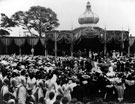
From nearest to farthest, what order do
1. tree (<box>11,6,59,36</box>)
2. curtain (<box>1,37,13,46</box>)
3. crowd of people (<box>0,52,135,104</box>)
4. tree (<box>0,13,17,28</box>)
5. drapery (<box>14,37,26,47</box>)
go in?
crowd of people (<box>0,52,135,104</box>)
curtain (<box>1,37,13,46</box>)
drapery (<box>14,37,26,47</box>)
tree (<box>0,13,17,28</box>)
tree (<box>11,6,59,36</box>)

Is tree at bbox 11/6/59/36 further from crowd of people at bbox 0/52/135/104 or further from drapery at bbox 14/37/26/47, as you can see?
crowd of people at bbox 0/52/135/104

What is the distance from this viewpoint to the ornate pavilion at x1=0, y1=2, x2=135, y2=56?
1161 inches

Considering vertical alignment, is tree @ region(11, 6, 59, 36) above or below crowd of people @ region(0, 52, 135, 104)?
above

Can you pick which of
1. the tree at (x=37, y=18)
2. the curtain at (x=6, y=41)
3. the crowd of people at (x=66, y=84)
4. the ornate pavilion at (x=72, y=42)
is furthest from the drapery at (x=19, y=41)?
the crowd of people at (x=66, y=84)

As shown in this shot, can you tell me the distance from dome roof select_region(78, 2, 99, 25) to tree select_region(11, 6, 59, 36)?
17.3 ft

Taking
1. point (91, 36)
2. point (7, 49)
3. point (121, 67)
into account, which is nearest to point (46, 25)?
point (7, 49)

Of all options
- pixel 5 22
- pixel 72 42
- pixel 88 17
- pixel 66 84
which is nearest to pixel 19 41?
pixel 5 22

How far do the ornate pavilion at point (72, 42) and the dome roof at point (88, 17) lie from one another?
13.7ft

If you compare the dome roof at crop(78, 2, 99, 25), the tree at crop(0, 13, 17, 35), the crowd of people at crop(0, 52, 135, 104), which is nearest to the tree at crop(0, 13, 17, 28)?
the tree at crop(0, 13, 17, 35)

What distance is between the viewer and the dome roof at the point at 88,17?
3562 cm

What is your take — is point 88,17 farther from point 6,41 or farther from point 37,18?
point 6,41

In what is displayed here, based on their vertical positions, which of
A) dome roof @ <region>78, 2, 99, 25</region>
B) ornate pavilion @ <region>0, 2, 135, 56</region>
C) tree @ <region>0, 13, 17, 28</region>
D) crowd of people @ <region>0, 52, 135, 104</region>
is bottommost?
crowd of people @ <region>0, 52, 135, 104</region>

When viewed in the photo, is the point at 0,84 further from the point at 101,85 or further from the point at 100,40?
the point at 100,40

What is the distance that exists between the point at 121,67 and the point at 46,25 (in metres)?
26.1
